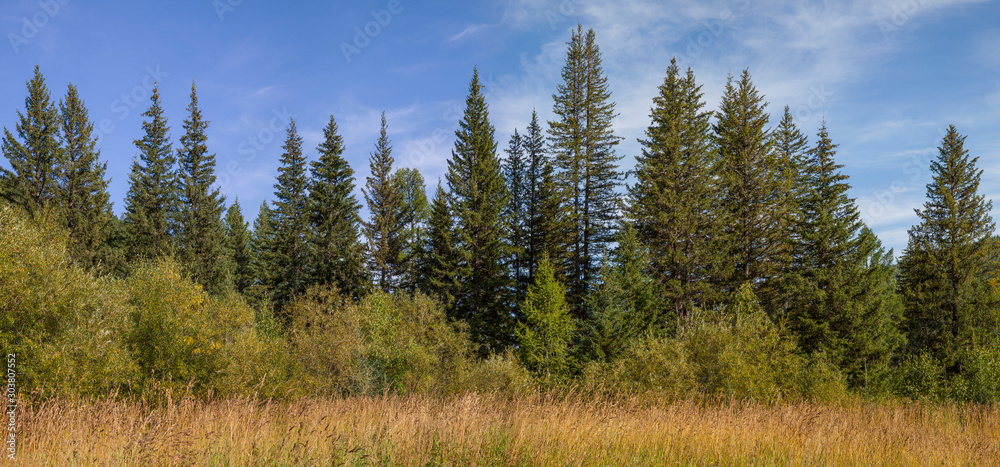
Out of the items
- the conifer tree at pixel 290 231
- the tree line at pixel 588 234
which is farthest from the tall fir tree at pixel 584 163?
the conifer tree at pixel 290 231

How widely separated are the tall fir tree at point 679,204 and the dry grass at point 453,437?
26.2 meters

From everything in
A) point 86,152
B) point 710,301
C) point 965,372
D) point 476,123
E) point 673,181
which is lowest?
point 965,372

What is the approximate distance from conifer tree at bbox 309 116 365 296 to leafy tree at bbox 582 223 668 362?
63.1ft

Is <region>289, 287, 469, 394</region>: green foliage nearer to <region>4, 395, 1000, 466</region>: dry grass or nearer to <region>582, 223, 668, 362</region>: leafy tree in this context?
<region>582, 223, 668, 362</region>: leafy tree

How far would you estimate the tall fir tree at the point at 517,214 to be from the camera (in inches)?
1597

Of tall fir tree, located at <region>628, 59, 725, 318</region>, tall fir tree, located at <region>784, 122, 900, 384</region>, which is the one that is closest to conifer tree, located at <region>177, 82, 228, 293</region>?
tall fir tree, located at <region>628, 59, 725, 318</region>

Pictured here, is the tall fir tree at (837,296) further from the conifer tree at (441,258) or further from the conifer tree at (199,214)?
the conifer tree at (199,214)

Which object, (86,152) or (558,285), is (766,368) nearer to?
(558,285)

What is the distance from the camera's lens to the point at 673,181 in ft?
116

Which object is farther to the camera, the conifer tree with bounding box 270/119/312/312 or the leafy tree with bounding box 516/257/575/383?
the conifer tree with bounding box 270/119/312/312

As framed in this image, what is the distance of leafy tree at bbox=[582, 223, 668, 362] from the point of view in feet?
106

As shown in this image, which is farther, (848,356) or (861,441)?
(848,356)

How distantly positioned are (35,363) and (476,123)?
3249 cm


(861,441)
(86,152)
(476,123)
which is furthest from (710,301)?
(86,152)
